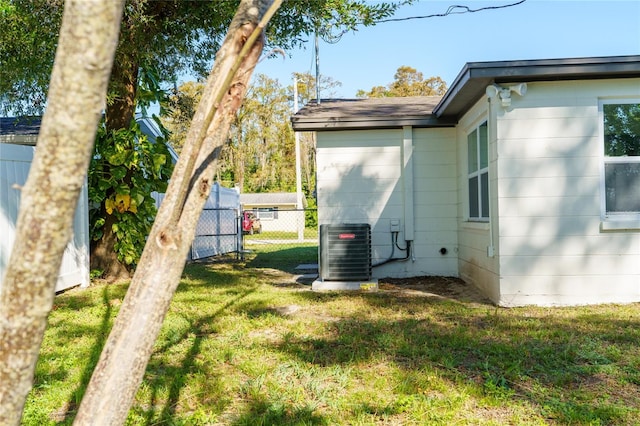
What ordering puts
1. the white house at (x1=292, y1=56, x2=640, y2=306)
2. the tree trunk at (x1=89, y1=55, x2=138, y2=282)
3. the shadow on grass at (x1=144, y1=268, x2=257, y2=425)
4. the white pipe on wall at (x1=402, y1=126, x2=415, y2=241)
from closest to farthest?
1. the shadow on grass at (x1=144, y1=268, x2=257, y2=425)
2. the white house at (x1=292, y1=56, x2=640, y2=306)
3. the tree trunk at (x1=89, y1=55, x2=138, y2=282)
4. the white pipe on wall at (x1=402, y1=126, x2=415, y2=241)

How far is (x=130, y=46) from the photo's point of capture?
7.76m

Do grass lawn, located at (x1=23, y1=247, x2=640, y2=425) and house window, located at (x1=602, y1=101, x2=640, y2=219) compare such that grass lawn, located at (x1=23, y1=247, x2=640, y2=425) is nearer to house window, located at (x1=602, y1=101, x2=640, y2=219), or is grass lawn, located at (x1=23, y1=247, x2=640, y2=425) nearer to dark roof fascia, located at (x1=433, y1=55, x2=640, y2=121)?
house window, located at (x1=602, y1=101, x2=640, y2=219)

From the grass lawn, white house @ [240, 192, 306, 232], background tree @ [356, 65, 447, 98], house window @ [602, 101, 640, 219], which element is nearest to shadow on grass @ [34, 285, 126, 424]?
the grass lawn

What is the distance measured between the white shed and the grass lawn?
990mm

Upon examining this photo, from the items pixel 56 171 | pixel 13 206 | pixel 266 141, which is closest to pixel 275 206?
pixel 266 141

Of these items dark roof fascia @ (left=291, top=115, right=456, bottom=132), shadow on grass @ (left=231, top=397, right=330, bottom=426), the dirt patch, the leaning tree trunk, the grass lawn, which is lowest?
shadow on grass @ (left=231, top=397, right=330, bottom=426)

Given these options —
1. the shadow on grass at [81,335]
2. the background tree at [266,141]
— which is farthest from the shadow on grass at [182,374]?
the background tree at [266,141]

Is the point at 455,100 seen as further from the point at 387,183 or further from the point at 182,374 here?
the point at 182,374

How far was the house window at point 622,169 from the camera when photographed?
6508mm

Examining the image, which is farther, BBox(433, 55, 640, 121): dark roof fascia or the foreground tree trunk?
BBox(433, 55, 640, 121): dark roof fascia

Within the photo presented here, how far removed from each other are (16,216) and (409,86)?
34.4 meters

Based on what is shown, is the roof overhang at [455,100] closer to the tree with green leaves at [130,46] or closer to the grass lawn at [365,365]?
the tree with green leaves at [130,46]

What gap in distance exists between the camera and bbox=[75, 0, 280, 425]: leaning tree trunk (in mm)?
1316

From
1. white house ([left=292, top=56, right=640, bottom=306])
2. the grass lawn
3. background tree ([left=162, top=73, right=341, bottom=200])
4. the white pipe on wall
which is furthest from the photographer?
background tree ([left=162, top=73, right=341, bottom=200])
